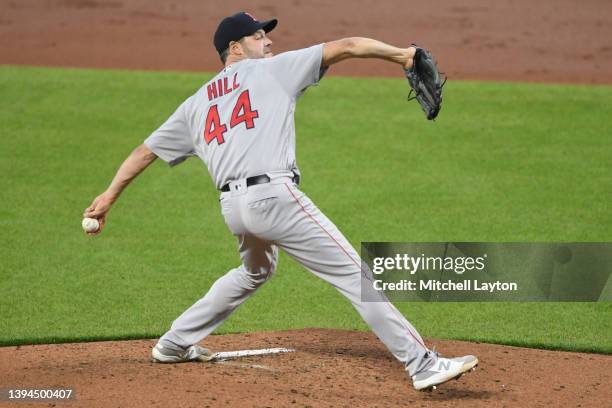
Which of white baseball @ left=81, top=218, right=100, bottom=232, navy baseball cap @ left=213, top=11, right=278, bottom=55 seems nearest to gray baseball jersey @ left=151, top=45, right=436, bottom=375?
navy baseball cap @ left=213, top=11, right=278, bottom=55

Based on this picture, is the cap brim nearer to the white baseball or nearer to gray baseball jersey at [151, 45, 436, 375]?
gray baseball jersey at [151, 45, 436, 375]

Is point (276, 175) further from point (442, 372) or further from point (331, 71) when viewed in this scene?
point (331, 71)

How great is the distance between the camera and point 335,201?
868cm

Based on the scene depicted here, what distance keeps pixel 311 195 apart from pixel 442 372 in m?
4.23

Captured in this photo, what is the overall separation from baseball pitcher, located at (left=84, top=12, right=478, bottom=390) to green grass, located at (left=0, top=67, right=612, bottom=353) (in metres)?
1.51

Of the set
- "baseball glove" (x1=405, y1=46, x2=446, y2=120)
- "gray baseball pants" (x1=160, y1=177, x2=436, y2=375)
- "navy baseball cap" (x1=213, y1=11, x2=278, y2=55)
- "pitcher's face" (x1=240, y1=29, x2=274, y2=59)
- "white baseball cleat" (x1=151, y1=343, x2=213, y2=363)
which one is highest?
"navy baseball cap" (x1=213, y1=11, x2=278, y2=55)

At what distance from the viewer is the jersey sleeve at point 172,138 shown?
16.8ft

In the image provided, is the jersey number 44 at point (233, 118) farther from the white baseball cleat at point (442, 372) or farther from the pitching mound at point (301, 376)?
the white baseball cleat at point (442, 372)

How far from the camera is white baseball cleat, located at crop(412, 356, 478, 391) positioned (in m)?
4.70

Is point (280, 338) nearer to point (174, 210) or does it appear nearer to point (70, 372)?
point (70, 372)

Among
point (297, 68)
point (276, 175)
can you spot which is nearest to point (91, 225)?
point (276, 175)

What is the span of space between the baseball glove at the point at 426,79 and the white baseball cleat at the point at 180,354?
69.5 inches

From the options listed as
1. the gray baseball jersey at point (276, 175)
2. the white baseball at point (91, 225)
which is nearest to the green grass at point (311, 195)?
the white baseball at point (91, 225)

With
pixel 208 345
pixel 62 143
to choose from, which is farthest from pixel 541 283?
pixel 62 143
